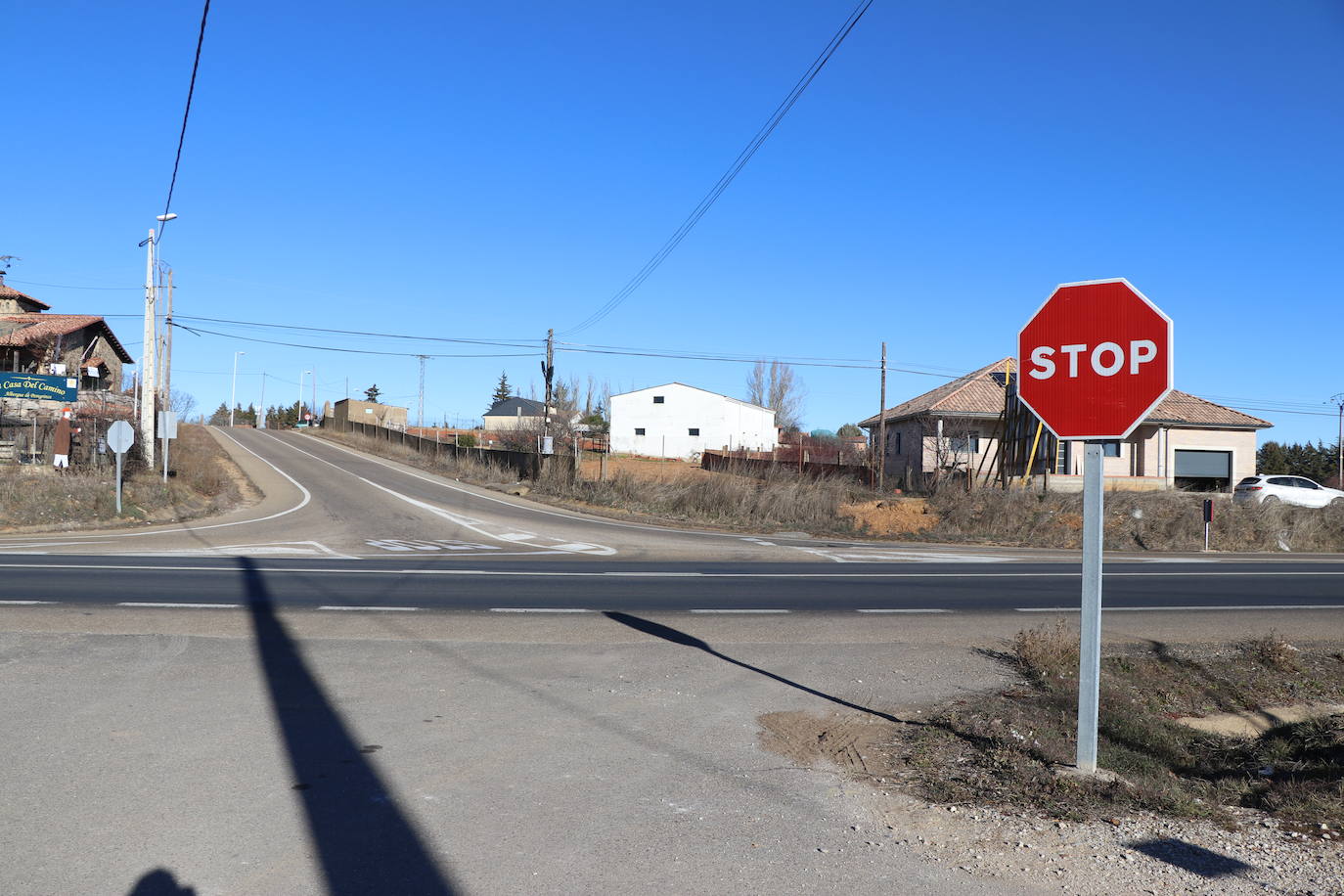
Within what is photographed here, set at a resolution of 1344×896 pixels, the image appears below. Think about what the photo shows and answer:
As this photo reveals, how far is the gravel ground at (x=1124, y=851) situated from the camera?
4.13 metres

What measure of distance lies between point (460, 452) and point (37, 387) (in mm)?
20301

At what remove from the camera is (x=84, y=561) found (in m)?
16.6

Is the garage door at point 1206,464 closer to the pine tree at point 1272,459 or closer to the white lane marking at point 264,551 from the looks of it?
the pine tree at point 1272,459

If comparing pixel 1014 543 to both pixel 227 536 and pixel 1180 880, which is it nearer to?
pixel 227 536

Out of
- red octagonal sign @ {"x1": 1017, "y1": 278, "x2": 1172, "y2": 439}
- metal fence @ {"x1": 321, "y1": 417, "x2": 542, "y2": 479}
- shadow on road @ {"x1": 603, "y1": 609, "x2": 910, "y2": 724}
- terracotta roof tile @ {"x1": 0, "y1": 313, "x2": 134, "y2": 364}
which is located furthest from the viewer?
terracotta roof tile @ {"x1": 0, "y1": 313, "x2": 134, "y2": 364}


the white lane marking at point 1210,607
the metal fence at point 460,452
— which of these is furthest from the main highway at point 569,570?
the metal fence at point 460,452

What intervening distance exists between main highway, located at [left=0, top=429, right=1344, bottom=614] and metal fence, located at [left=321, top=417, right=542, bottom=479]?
11.2 metres

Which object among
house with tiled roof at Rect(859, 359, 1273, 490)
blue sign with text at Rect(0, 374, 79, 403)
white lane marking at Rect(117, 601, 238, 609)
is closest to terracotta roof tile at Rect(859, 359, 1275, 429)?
house with tiled roof at Rect(859, 359, 1273, 490)

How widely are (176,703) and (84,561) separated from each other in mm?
11553

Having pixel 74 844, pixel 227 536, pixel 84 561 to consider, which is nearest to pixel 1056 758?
pixel 74 844

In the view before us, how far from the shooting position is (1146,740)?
6938 mm

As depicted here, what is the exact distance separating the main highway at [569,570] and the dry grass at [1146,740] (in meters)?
3.35

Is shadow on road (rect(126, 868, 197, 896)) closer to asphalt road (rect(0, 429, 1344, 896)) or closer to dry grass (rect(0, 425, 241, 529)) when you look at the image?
asphalt road (rect(0, 429, 1344, 896))

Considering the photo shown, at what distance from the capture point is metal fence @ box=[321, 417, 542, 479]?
4299 centimetres
